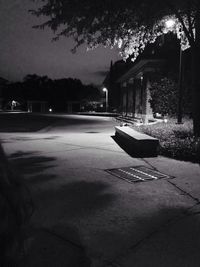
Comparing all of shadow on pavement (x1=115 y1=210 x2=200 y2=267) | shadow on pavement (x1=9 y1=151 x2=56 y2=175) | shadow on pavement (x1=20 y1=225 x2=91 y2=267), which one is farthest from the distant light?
shadow on pavement (x1=20 y1=225 x2=91 y2=267)

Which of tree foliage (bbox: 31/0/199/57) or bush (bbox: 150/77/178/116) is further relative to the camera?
bush (bbox: 150/77/178/116)

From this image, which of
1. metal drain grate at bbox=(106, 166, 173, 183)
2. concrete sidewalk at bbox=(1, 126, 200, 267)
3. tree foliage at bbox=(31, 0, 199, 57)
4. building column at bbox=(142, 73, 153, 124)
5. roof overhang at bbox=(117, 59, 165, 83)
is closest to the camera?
concrete sidewalk at bbox=(1, 126, 200, 267)

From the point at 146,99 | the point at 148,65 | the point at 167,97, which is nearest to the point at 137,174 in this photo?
the point at 167,97

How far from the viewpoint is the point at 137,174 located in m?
7.45

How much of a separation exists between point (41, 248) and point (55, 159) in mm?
5493

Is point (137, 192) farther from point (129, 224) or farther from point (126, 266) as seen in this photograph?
point (126, 266)

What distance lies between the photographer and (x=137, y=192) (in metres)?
5.94

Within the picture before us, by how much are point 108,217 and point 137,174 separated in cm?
296

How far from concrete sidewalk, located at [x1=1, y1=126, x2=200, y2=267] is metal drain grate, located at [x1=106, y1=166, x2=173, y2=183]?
9.3 inches

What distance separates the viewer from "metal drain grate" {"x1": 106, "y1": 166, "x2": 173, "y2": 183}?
278 inches

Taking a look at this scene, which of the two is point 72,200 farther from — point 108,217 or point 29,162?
point 29,162

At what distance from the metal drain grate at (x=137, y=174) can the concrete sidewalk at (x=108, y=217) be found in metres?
0.24

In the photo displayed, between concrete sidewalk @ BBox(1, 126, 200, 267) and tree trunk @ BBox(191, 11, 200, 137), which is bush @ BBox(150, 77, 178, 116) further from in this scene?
concrete sidewalk @ BBox(1, 126, 200, 267)

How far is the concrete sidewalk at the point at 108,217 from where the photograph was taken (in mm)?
3451
